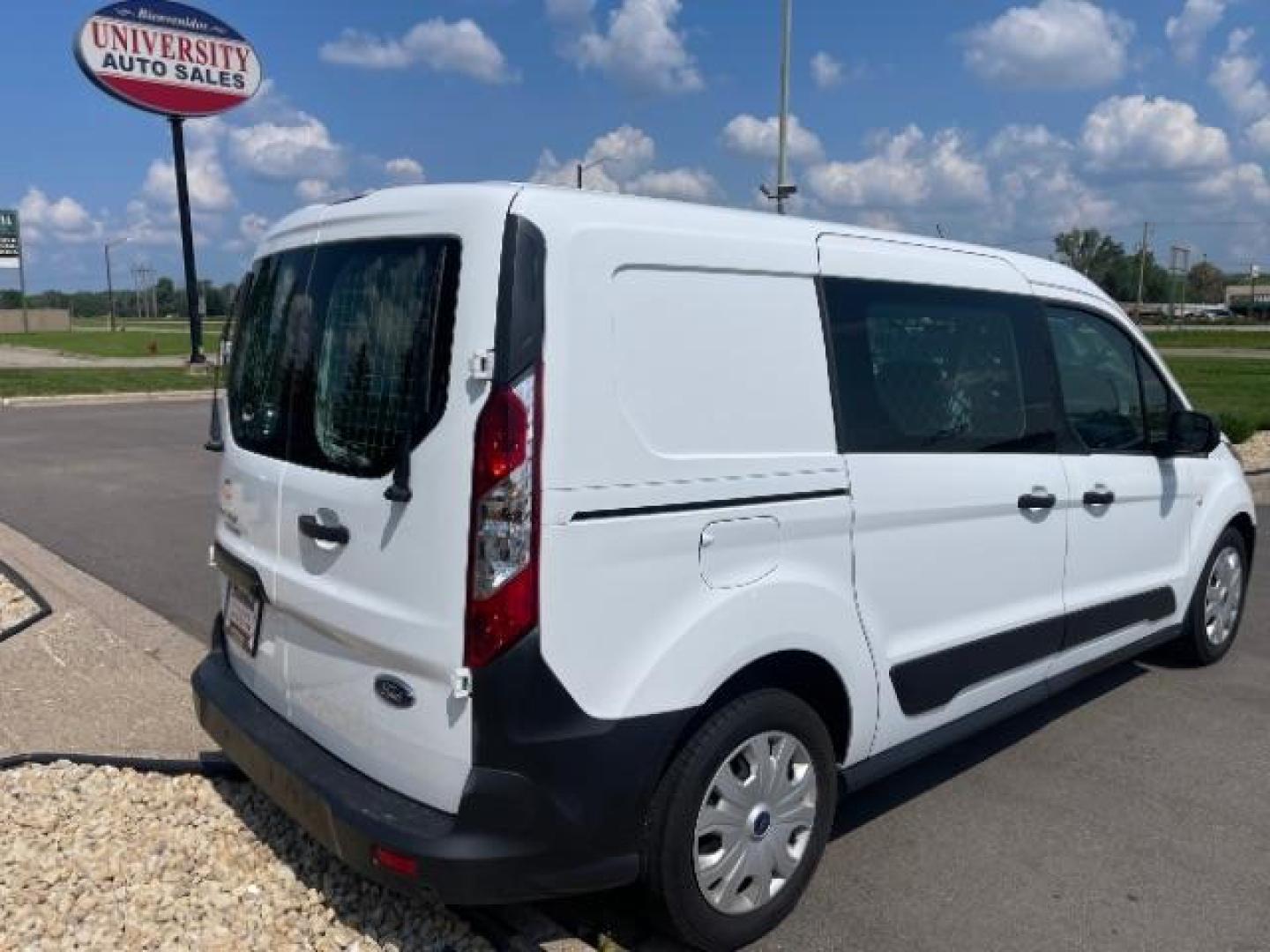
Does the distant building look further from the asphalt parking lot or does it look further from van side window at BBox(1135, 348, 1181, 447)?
the asphalt parking lot

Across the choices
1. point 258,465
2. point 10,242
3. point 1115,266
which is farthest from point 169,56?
point 1115,266

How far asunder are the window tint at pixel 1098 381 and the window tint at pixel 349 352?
102 inches

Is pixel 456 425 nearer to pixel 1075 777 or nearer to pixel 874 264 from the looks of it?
pixel 874 264

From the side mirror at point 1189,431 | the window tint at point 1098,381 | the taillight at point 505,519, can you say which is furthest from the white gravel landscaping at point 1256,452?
the taillight at point 505,519

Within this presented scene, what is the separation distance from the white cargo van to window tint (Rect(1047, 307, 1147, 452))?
0.52 metres

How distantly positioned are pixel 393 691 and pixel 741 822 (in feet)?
3.32

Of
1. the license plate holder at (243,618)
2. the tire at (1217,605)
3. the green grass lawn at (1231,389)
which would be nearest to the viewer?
the license plate holder at (243,618)

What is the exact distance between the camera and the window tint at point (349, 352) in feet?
8.46

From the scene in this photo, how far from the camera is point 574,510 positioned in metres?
2.47

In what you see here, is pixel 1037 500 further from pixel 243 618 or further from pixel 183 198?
pixel 183 198

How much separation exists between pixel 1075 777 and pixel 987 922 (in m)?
1.22

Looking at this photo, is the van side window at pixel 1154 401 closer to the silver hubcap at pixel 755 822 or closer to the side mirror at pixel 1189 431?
the side mirror at pixel 1189 431

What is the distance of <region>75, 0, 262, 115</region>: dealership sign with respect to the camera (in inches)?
943

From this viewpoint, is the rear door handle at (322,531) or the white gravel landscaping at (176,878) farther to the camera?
the white gravel landscaping at (176,878)
